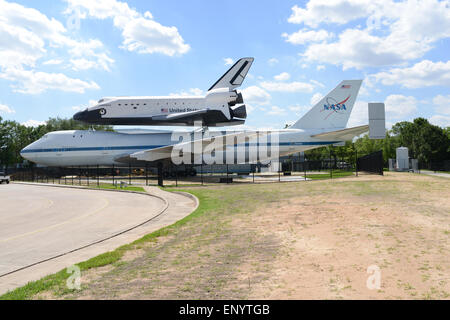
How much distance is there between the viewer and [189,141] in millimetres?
31891

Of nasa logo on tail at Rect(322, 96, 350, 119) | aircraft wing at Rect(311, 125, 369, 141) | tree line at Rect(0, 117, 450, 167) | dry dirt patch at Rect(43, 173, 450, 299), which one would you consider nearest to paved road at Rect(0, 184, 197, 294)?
dry dirt patch at Rect(43, 173, 450, 299)

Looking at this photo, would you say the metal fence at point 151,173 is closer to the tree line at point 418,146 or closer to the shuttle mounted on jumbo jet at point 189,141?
the shuttle mounted on jumbo jet at point 189,141

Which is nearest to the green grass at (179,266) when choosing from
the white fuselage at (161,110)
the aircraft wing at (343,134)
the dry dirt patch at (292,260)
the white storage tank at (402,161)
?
the dry dirt patch at (292,260)

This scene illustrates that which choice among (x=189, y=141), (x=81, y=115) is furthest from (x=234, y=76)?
(x=81, y=115)

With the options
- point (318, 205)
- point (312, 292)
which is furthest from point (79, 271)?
point (318, 205)

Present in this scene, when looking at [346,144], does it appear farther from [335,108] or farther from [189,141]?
[189,141]

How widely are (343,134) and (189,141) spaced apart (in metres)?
15.0

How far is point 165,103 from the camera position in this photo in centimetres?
3800

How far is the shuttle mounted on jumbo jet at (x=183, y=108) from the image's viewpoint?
3616 cm

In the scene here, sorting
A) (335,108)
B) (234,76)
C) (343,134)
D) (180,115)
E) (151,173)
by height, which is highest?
(234,76)

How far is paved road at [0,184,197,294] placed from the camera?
6.25 meters

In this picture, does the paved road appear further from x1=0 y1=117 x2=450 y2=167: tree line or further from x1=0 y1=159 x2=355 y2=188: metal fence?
x1=0 y1=117 x2=450 y2=167: tree line

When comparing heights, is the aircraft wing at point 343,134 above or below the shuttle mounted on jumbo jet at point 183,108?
below

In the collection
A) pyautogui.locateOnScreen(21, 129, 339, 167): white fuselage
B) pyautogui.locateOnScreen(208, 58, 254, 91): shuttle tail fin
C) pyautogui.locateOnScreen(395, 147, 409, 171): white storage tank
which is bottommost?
pyautogui.locateOnScreen(395, 147, 409, 171): white storage tank
